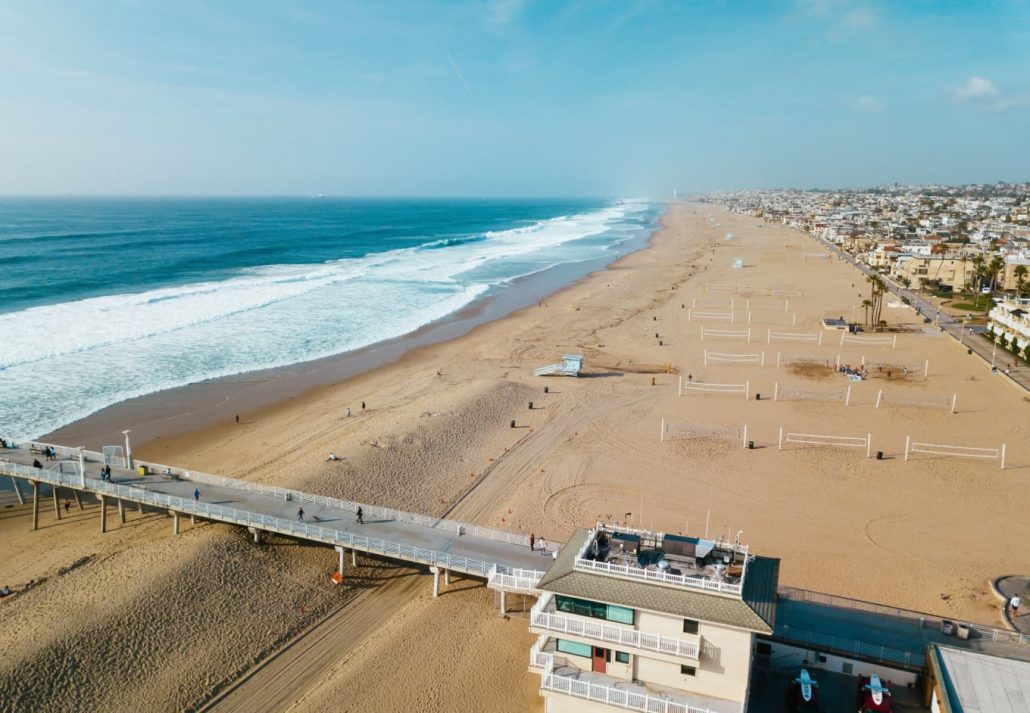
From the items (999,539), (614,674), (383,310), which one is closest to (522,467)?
(614,674)

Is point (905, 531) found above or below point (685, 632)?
below

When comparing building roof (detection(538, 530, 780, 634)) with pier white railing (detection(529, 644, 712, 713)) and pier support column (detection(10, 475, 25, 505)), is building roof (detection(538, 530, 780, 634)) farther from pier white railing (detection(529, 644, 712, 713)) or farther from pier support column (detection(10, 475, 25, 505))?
pier support column (detection(10, 475, 25, 505))

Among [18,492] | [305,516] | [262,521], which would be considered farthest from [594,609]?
[18,492]

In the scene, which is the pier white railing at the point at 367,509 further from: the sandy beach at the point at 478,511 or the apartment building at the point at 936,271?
the apartment building at the point at 936,271

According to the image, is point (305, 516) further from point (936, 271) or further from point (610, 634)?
point (936, 271)

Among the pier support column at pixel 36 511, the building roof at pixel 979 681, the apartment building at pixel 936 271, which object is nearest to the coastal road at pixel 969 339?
the apartment building at pixel 936 271

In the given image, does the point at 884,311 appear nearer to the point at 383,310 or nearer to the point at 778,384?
the point at 778,384
